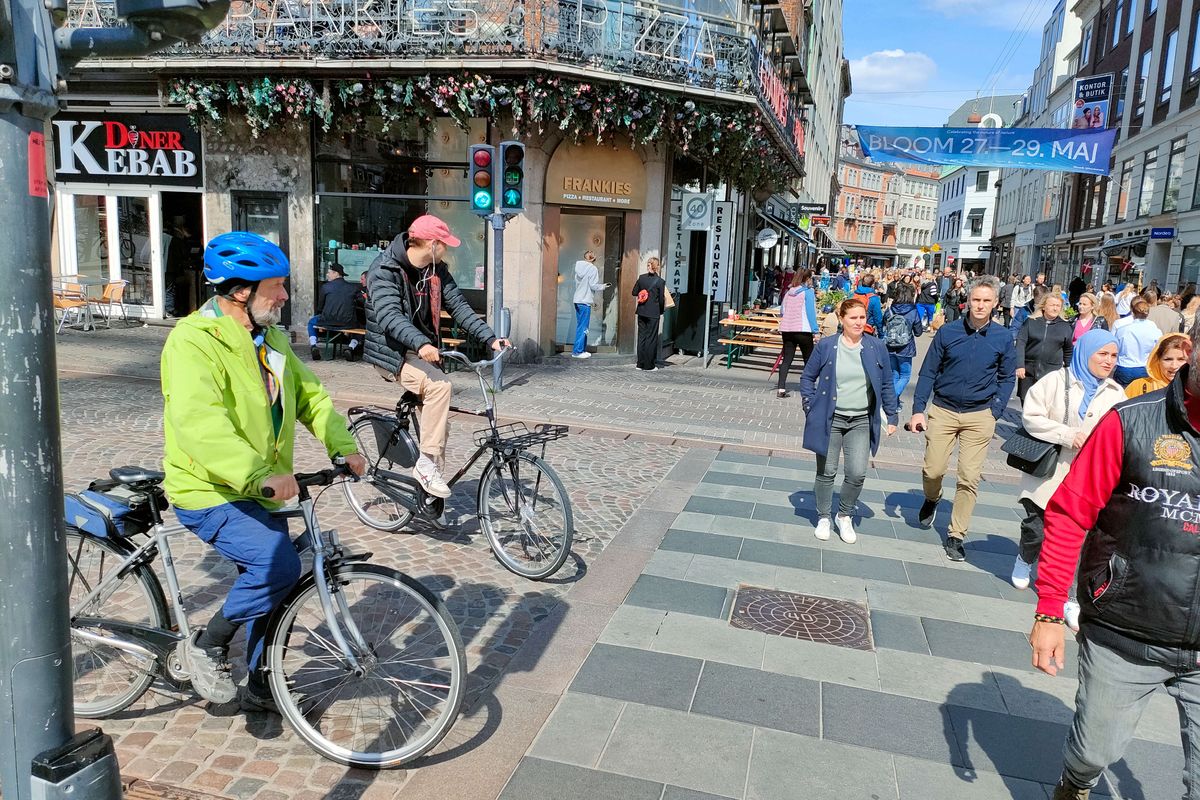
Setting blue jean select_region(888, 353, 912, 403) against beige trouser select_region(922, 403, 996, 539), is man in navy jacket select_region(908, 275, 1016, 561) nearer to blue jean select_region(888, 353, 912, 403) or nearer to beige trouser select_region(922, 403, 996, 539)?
beige trouser select_region(922, 403, 996, 539)

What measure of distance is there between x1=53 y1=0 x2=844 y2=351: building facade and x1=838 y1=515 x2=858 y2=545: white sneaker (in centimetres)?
797

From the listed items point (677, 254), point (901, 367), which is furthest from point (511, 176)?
point (677, 254)

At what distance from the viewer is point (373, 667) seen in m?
3.09

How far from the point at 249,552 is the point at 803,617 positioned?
298 cm

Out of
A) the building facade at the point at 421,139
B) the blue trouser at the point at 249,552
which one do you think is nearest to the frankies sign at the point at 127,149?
the building facade at the point at 421,139

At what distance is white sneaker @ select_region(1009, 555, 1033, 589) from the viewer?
5.40 m

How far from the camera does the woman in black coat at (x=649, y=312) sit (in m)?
14.2

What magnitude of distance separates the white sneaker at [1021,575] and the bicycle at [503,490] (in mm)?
2811

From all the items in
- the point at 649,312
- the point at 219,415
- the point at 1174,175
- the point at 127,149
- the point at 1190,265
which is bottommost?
the point at 649,312

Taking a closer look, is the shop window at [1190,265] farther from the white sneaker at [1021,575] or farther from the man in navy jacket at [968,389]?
the white sneaker at [1021,575]

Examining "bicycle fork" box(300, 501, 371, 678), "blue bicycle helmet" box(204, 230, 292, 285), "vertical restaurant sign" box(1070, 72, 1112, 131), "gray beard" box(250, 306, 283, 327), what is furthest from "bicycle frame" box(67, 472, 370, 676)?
"vertical restaurant sign" box(1070, 72, 1112, 131)

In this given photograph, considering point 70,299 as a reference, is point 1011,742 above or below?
below

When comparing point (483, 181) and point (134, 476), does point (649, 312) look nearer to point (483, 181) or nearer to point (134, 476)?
point (483, 181)

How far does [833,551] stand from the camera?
5.89 m
